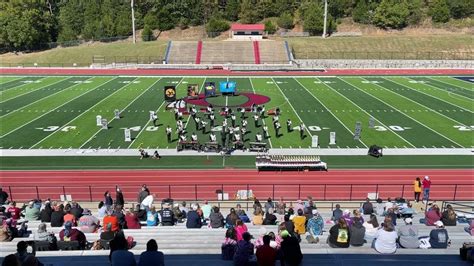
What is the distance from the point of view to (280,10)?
9850 cm

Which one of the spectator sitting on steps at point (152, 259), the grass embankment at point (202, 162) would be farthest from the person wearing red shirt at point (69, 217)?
the grass embankment at point (202, 162)

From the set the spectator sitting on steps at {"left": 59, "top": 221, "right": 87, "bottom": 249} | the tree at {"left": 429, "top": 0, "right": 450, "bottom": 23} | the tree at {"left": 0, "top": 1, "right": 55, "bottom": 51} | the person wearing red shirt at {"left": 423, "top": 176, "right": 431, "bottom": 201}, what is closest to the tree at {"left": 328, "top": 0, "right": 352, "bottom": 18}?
the tree at {"left": 429, "top": 0, "right": 450, "bottom": 23}

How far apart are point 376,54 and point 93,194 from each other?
62602mm

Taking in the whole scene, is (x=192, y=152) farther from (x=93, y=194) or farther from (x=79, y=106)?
(x=79, y=106)

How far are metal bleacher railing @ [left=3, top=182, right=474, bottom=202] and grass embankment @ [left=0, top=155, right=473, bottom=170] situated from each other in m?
2.38

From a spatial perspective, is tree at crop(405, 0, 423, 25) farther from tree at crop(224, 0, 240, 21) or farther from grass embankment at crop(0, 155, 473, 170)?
grass embankment at crop(0, 155, 473, 170)

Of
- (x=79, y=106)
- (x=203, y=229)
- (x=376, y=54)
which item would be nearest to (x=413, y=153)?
(x=203, y=229)

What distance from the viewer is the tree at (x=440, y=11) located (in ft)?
300

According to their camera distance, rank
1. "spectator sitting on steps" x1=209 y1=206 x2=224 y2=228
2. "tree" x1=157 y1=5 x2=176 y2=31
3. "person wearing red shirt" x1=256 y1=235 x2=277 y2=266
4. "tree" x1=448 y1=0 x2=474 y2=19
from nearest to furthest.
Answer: "person wearing red shirt" x1=256 y1=235 x2=277 y2=266 < "spectator sitting on steps" x1=209 y1=206 x2=224 y2=228 < "tree" x1=448 y1=0 x2=474 y2=19 < "tree" x1=157 y1=5 x2=176 y2=31

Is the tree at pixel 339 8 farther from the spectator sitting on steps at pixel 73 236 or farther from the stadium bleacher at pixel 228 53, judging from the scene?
the spectator sitting on steps at pixel 73 236

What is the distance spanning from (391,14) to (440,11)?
34.6ft

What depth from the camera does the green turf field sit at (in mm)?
27281

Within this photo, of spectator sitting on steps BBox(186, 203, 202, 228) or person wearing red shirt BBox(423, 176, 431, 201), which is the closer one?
spectator sitting on steps BBox(186, 203, 202, 228)

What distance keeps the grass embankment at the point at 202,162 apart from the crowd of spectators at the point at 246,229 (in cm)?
622
